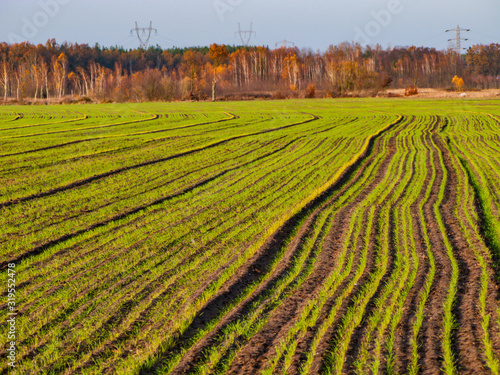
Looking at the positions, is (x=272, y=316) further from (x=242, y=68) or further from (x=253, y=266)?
(x=242, y=68)

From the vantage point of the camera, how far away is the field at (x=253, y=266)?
5.52m

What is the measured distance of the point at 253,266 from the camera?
805cm

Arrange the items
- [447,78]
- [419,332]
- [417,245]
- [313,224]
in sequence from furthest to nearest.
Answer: [447,78]
[313,224]
[417,245]
[419,332]

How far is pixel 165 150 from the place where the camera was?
21469 millimetres

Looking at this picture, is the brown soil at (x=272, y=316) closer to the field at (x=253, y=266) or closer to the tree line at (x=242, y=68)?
the field at (x=253, y=266)

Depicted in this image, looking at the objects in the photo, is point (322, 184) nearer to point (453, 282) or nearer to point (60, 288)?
point (453, 282)

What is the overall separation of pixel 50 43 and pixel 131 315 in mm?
166878

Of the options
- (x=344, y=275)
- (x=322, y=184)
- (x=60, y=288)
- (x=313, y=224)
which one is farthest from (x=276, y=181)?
(x=60, y=288)

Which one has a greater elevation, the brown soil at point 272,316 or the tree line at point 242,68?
the tree line at point 242,68

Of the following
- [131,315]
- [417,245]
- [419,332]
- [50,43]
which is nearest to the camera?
[419,332]

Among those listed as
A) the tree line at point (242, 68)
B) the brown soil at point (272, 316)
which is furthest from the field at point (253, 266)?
the tree line at point (242, 68)

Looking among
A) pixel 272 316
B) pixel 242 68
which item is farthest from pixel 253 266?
pixel 242 68

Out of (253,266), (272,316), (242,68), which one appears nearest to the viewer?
(272,316)

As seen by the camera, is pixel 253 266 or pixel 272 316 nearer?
pixel 272 316
